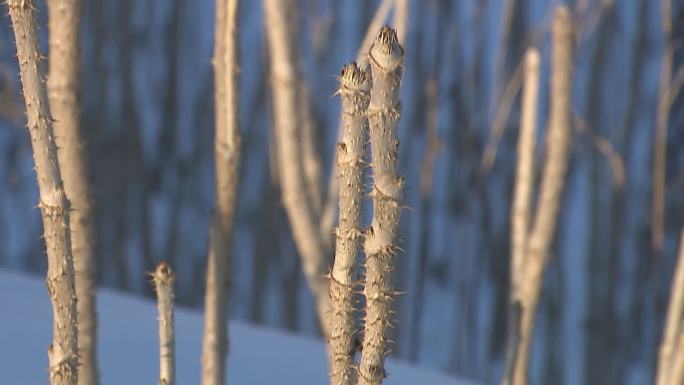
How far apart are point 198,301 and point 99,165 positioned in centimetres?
60

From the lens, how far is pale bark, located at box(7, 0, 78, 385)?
2.60ft

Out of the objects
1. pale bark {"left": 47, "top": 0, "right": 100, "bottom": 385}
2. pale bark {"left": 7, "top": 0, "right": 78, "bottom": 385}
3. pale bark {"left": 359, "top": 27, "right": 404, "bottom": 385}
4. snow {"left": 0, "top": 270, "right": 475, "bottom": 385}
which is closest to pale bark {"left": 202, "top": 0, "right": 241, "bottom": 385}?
pale bark {"left": 47, "top": 0, "right": 100, "bottom": 385}

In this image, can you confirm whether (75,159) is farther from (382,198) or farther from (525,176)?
(525,176)

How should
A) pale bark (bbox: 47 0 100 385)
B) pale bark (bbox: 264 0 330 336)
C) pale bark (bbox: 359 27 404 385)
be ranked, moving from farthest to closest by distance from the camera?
pale bark (bbox: 264 0 330 336)
pale bark (bbox: 47 0 100 385)
pale bark (bbox: 359 27 404 385)

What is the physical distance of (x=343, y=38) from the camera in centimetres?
425

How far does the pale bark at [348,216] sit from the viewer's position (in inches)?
27.2

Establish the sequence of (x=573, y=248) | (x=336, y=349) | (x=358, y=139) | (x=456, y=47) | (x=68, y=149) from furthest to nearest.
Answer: (x=573, y=248), (x=456, y=47), (x=68, y=149), (x=336, y=349), (x=358, y=139)

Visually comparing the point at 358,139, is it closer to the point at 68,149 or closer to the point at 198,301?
the point at 68,149

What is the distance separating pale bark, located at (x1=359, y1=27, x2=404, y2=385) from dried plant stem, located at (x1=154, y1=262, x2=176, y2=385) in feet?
0.72

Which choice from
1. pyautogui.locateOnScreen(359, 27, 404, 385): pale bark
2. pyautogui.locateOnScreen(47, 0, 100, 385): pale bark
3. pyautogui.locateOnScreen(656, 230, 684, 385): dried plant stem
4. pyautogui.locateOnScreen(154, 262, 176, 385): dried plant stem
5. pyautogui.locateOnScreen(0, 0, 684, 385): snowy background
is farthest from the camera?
pyautogui.locateOnScreen(0, 0, 684, 385): snowy background

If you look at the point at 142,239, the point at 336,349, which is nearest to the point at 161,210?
the point at 142,239

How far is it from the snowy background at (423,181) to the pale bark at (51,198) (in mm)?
2928

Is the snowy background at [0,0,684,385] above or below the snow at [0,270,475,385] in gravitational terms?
above

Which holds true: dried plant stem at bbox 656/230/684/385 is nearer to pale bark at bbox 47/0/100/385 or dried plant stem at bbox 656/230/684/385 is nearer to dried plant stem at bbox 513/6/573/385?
dried plant stem at bbox 513/6/573/385
